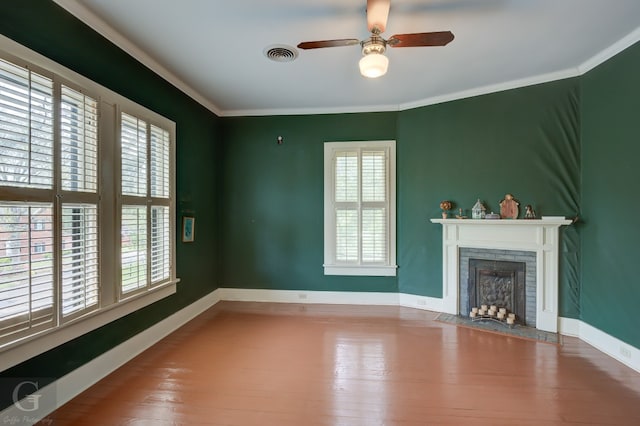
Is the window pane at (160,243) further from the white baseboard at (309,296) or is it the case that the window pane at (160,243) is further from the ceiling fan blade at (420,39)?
the ceiling fan blade at (420,39)

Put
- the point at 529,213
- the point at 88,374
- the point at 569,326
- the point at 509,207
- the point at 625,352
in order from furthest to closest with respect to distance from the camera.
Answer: the point at 509,207
the point at 529,213
the point at 569,326
the point at 625,352
the point at 88,374

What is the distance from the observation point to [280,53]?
287 cm

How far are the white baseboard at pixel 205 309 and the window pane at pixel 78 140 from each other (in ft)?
4.65

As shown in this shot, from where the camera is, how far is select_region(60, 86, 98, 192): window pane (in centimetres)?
211

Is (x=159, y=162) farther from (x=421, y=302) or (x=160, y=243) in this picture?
(x=421, y=302)

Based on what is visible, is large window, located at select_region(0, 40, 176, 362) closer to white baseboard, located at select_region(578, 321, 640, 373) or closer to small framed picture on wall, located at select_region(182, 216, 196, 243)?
small framed picture on wall, located at select_region(182, 216, 196, 243)

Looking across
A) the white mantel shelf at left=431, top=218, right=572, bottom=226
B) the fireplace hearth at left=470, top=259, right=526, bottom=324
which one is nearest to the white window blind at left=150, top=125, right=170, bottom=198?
the white mantel shelf at left=431, top=218, right=572, bottom=226

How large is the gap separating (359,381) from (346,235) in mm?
2240

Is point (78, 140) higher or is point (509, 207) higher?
point (78, 140)

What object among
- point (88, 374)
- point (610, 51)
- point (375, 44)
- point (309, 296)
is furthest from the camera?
point (309, 296)

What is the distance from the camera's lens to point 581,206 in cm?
329

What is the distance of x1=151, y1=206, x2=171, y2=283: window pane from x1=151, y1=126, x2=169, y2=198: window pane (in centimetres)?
19


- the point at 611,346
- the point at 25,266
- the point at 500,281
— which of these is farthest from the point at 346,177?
the point at 25,266

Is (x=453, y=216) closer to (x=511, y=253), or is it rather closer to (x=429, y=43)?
(x=511, y=253)
